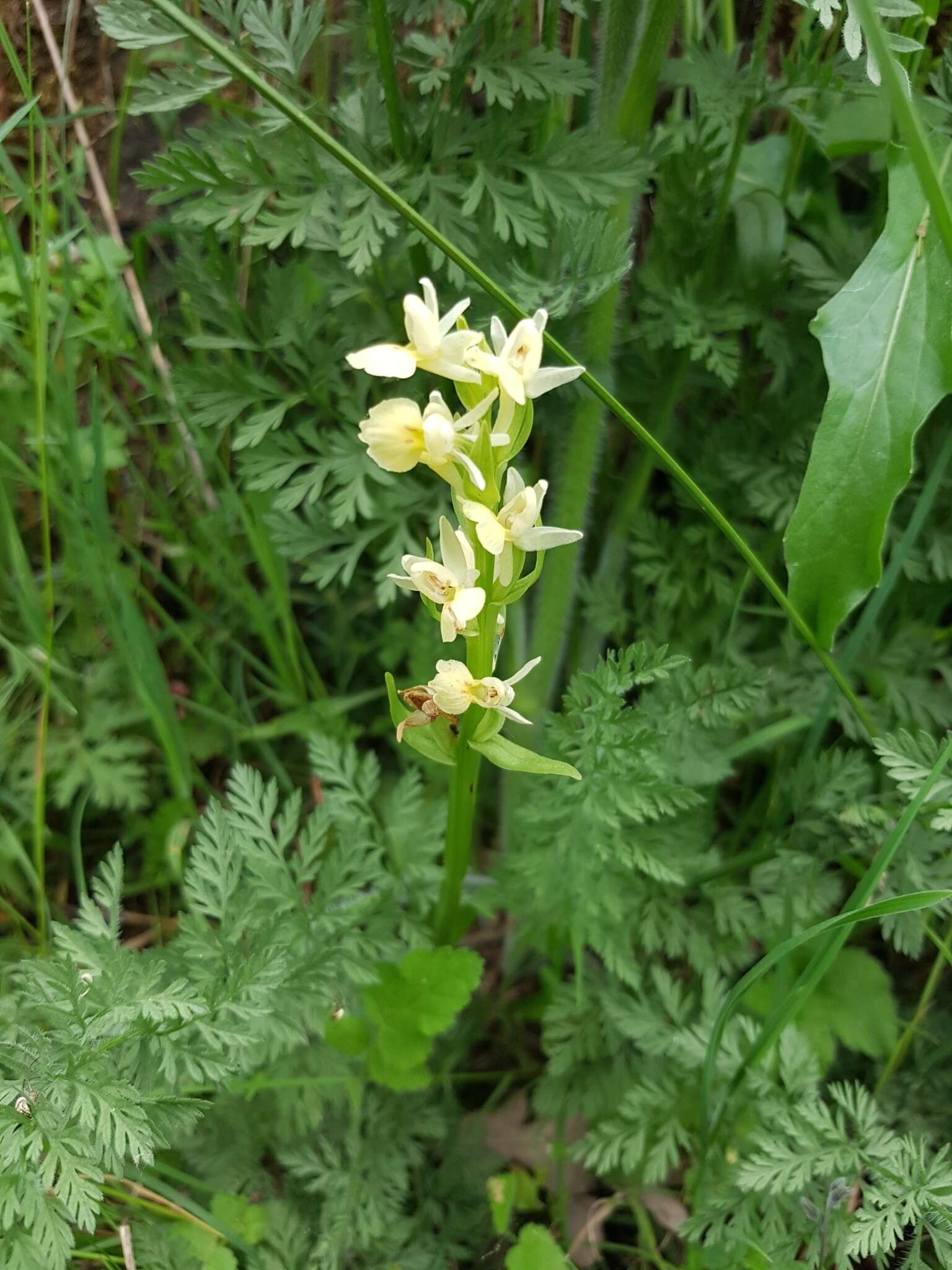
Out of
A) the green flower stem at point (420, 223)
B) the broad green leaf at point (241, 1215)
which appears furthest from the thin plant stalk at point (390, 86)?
the broad green leaf at point (241, 1215)

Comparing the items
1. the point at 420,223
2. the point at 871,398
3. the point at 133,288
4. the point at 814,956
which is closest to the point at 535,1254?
the point at 814,956

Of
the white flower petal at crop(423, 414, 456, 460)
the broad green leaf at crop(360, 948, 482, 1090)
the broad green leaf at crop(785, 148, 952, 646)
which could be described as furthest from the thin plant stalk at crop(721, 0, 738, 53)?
the broad green leaf at crop(360, 948, 482, 1090)

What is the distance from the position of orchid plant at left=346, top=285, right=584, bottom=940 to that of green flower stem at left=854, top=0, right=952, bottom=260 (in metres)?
0.40

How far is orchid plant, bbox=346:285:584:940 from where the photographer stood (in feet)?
2.61

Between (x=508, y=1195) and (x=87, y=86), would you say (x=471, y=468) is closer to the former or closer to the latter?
(x=508, y=1195)

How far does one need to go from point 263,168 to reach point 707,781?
108 centimetres

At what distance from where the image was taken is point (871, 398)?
45.6 inches

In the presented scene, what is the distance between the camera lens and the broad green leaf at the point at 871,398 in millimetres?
1151

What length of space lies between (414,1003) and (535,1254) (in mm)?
374

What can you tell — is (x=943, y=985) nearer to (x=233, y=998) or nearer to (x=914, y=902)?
(x=914, y=902)

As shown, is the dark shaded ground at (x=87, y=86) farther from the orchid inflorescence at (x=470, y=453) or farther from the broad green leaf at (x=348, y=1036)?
the broad green leaf at (x=348, y=1036)

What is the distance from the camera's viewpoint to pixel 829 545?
1173 mm

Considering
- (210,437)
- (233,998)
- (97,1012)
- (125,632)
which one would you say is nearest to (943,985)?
(233,998)

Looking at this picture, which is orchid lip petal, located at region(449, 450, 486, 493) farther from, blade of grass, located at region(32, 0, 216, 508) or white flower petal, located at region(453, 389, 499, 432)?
blade of grass, located at region(32, 0, 216, 508)
